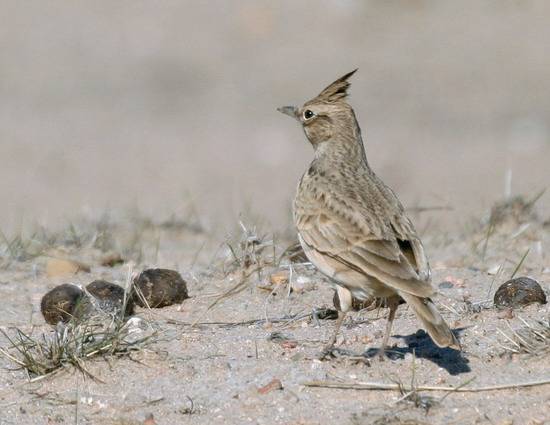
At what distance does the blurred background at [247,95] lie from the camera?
11.1 metres

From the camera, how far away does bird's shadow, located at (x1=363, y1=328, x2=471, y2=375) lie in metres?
4.73

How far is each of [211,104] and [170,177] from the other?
2031 millimetres

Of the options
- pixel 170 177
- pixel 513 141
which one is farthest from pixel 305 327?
pixel 513 141

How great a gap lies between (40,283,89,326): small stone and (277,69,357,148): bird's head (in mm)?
1328

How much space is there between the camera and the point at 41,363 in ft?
15.5

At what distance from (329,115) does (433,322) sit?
1605 mm

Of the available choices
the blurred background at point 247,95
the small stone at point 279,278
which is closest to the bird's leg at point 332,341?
the small stone at point 279,278

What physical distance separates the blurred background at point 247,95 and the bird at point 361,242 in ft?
15.2

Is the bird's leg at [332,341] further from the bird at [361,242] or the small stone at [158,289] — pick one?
the small stone at [158,289]

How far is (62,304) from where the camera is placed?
543 cm

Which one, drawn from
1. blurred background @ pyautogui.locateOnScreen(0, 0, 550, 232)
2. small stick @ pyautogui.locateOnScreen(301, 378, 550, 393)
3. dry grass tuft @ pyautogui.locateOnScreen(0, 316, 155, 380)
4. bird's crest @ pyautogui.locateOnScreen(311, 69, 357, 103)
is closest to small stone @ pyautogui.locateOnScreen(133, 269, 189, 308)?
dry grass tuft @ pyautogui.locateOnScreen(0, 316, 155, 380)

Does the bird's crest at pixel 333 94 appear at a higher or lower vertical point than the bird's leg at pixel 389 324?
higher

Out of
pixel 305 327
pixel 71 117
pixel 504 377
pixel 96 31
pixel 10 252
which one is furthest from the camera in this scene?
pixel 96 31

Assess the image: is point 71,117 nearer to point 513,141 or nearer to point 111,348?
point 513,141
